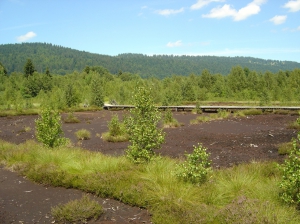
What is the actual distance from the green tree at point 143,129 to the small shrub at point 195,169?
164cm

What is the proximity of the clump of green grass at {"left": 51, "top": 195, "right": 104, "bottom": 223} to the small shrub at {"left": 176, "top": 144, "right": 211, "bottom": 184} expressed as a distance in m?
2.09

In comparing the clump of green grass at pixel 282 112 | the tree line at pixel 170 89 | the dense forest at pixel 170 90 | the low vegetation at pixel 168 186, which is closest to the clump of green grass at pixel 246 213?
the low vegetation at pixel 168 186

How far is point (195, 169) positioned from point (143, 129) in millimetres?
2195

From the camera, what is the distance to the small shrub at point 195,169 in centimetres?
656

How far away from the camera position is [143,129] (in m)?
8.33

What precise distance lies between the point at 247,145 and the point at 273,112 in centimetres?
1845

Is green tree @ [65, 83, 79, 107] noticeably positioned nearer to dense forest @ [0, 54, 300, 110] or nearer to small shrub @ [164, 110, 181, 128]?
dense forest @ [0, 54, 300, 110]

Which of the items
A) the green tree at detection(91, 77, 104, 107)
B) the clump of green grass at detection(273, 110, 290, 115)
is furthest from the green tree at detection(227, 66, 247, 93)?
the clump of green grass at detection(273, 110, 290, 115)

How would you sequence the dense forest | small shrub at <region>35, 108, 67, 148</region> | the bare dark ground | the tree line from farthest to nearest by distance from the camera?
→ the tree line
the dense forest
small shrub at <region>35, 108, 67, 148</region>
the bare dark ground

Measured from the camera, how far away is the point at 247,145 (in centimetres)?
1376

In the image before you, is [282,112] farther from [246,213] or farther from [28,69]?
[28,69]

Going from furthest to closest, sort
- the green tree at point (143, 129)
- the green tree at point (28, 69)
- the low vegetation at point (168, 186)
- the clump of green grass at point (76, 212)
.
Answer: the green tree at point (28, 69) < the green tree at point (143, 129) < the clump of green grass at point (76, 212) < the low vegetation at point (168, 186)

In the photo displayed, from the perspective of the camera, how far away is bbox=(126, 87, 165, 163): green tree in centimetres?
829

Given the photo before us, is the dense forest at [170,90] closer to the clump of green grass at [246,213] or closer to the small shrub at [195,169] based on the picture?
the small shrub at [195,169]
